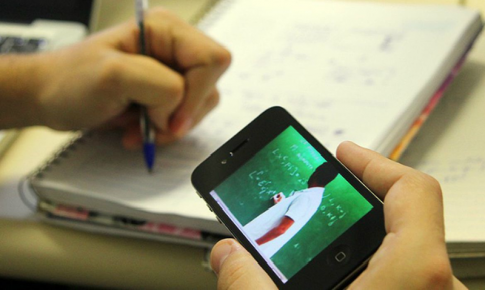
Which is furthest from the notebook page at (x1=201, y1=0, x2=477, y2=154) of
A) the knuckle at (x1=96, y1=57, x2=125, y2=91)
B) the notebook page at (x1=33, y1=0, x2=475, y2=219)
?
the knuckle at (x1=96, y1=57, x2=125, y2=91)

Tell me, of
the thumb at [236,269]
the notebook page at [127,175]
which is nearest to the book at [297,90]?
the notebook page at [127,175]

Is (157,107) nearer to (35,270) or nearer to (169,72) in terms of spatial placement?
(169,72)

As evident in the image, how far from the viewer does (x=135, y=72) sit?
547 mm

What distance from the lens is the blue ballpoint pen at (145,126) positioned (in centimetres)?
56

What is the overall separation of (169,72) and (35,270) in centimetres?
23

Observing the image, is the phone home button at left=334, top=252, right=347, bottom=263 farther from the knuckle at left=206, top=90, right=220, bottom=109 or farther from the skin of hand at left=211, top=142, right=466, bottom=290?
the knuckle at left=206, top=90, right=220, bottom=109

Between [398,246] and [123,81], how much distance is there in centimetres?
34

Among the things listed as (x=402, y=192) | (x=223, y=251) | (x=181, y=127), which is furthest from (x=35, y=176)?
(x=402, y=192)

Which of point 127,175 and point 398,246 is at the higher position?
point 398,246

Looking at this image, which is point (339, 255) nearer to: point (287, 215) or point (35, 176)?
point (287, 215)

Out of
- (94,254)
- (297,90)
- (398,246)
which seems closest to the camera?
(398,246)

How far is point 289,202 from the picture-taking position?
→ 1.29 feet

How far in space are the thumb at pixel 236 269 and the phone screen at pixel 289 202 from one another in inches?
1.0

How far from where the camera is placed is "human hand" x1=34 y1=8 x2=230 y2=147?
1.81ft
